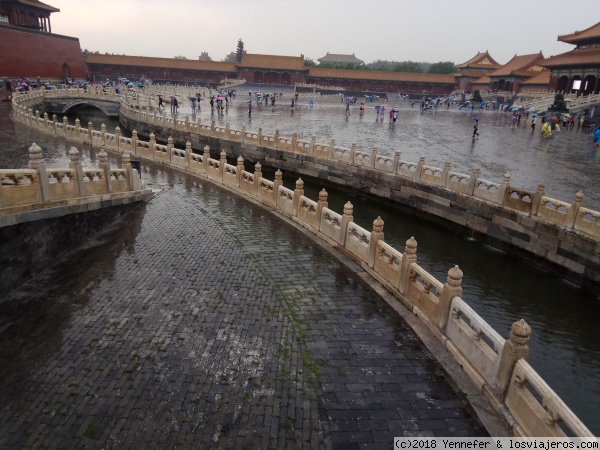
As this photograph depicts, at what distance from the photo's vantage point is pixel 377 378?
6.25 m

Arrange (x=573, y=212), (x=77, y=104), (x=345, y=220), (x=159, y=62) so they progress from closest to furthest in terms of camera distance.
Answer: (x=345, y=220), (x=573, y=212), (x=77, y=104), (x=159, y=62)

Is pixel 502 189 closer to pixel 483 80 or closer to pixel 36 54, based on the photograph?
pixel 36 54

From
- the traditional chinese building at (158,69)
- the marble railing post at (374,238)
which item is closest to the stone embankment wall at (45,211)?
the marble railing post at (374,238)

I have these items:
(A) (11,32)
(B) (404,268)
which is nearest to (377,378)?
(B) (404,268)

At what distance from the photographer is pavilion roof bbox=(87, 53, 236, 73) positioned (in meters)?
63.6

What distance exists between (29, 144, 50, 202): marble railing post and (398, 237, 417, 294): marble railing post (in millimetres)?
8230

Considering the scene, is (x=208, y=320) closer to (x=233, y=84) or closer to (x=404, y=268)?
(x=404, y=268)

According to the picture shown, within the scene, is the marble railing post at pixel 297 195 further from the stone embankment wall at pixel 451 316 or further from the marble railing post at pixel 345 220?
the marble railing post at pixel 345 220

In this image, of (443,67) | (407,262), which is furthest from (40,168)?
(443,67)

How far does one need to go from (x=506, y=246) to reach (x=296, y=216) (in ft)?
25.1

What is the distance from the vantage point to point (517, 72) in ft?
204

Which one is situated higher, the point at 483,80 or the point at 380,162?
the point at 483,80

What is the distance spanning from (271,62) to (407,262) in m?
67.6

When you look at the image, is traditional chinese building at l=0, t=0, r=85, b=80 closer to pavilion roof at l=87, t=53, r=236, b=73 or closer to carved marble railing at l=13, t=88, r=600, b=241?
pavilion roof at l=87, t=53, r=236, b=73
